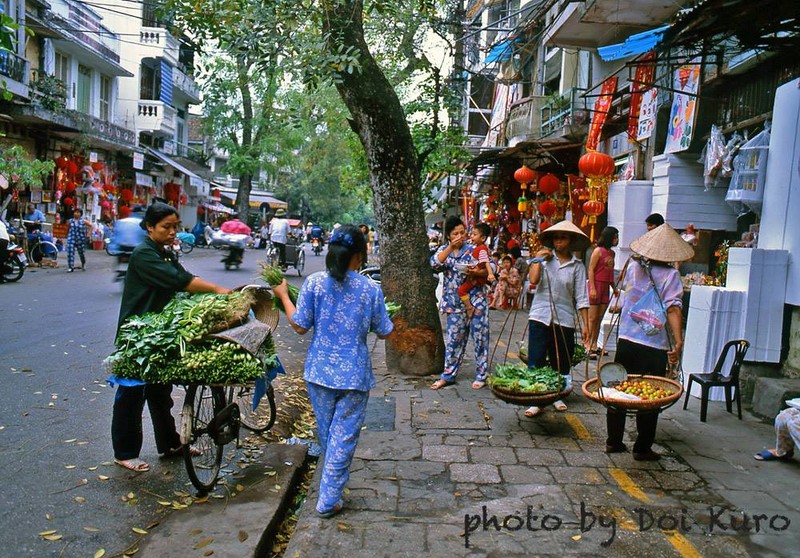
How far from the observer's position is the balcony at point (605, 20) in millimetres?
10273

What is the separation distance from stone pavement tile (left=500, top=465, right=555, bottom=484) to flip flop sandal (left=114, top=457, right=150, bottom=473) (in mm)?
2402

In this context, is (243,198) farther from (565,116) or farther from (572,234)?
(572,234)

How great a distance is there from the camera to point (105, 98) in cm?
2714

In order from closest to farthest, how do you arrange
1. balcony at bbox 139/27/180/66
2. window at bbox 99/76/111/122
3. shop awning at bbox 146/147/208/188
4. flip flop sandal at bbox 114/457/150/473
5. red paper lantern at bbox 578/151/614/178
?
flip flop sandal at bbox 114/457/150/473
red paper lantern at bbox 578/151/614/178
window at bbox 99/76/111/122
balcony at bbox 139/27/180/66
shop awning at bbox 146/147/208/188

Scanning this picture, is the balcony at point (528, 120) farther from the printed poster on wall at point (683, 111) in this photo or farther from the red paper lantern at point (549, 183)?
the printed poster on wall at point (683, 111)

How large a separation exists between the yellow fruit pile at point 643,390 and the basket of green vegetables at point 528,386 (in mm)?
550

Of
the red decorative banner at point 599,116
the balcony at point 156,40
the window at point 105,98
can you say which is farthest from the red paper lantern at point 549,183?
the balcony at point 156,40

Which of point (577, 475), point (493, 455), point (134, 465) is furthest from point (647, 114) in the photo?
point (134, 465)

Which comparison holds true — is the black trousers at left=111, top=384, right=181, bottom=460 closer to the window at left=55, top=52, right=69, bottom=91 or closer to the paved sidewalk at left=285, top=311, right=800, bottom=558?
the paved sidewalk at left=285, top=311, right=800, bottom=558

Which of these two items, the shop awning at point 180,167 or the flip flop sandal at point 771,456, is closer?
the flip flop sandal at point 771,456

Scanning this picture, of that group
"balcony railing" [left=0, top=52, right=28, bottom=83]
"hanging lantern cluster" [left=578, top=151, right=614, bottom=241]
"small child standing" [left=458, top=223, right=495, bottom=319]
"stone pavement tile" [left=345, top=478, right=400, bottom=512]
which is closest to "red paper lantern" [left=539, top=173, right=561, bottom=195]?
"hanging lantern cluster" [left=578, top=151, right=614, bottom=241]

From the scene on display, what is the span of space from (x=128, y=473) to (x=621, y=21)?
33.4 feet

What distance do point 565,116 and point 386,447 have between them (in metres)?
10.4

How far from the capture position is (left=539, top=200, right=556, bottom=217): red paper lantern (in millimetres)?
14211
